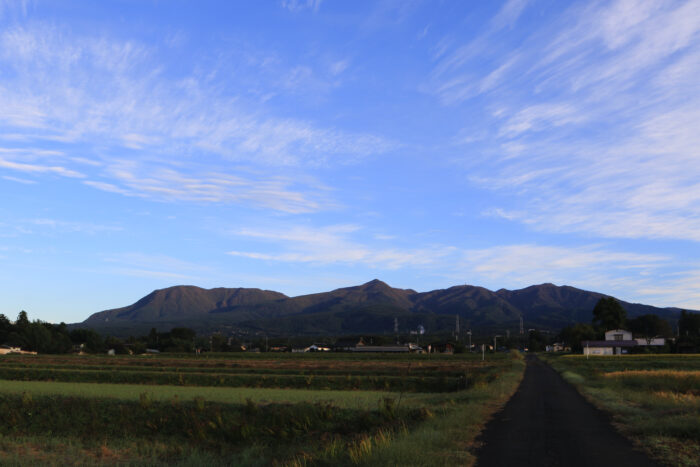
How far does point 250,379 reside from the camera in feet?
172

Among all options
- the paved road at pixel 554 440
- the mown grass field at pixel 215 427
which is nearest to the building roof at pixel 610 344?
the mown grass field at pixel 215 427

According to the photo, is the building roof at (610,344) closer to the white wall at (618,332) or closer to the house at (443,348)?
the white wall at (618,332)

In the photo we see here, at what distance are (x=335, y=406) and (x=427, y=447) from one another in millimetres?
13555

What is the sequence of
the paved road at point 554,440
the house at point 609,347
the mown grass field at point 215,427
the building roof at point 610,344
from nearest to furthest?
the paved road at point 554,440 < the mown grass field at point 215,427 < the house at point 609,347 < the building roof at point 610,344

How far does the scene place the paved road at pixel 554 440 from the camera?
14.7 metres

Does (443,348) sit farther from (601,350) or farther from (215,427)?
(215,427)

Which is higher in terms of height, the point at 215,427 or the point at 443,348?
the point at 215,427

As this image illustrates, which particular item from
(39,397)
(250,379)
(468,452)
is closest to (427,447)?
(468,452)

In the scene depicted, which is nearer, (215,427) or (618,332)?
(215,427)

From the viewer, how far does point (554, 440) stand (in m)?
18.0

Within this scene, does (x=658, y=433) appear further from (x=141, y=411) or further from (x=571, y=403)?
(x=141, y=411)

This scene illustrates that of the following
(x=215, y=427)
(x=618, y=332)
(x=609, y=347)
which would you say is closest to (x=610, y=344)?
(x=609, y=347)

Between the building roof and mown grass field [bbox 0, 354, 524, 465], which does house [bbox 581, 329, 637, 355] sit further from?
mown grass field [bbox 0, 354, 524, 465]

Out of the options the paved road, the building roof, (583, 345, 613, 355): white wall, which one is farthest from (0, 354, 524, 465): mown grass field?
the building roof
